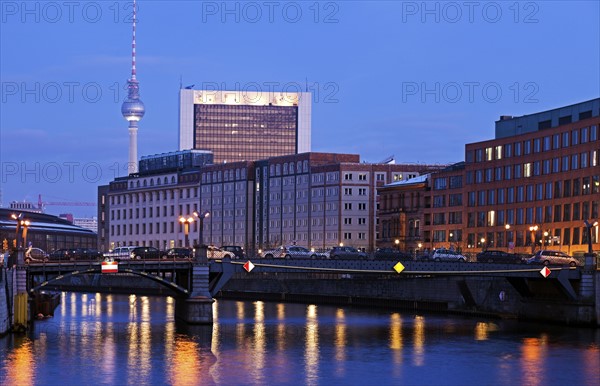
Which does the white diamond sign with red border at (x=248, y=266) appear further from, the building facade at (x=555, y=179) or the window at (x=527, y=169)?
the window at (x=527, y=169)

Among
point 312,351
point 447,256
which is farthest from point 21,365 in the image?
point 447,256

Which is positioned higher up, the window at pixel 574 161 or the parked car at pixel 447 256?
the window at pixel 574 161

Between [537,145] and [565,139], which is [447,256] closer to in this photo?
[565,139]

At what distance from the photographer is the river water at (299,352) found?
84188 mm

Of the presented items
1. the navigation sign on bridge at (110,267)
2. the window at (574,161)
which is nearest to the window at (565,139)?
the window at (574,161)

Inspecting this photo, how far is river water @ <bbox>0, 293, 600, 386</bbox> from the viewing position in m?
84.2

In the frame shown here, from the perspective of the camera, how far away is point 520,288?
13212 centimetres

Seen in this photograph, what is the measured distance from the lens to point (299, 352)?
325 feet

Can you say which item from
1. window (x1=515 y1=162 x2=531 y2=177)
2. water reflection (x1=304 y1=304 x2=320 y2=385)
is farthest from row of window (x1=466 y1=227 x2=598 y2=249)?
water reflection (x1=304 y1=304 x2=320 y2=385)

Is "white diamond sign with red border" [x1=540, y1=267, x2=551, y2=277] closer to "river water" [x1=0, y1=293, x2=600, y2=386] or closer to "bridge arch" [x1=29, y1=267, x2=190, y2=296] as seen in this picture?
"river water" [x1=0, y1=293, x2=600, y2=386]

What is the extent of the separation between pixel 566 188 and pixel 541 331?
→ 70315 millimetres

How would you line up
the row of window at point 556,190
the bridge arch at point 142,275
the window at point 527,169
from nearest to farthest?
the bridge arch at point 142,275, the row of window at point 556,190, the window at point 527,169

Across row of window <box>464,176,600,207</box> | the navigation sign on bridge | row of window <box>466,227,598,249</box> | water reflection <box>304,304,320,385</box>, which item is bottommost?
water reflection <box>304,304,320,385</box>

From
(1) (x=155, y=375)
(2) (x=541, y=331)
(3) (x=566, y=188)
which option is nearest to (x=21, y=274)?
(1) (x=155, y=375)
